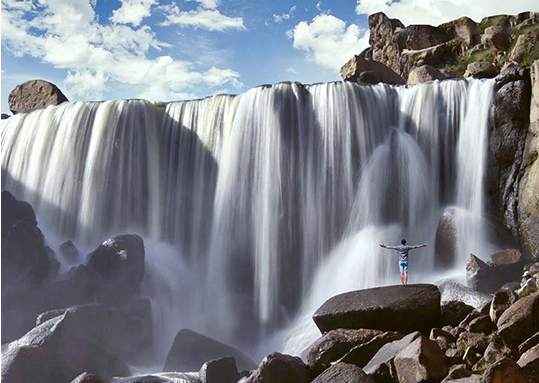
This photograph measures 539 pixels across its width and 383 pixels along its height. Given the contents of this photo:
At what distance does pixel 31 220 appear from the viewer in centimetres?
1930

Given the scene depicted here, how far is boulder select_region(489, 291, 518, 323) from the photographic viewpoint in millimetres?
10070

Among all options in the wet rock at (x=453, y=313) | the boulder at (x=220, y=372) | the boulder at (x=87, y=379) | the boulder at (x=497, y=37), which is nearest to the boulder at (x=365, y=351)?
the wet rock at (x=453, y=313)

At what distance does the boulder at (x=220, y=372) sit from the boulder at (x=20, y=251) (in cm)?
822

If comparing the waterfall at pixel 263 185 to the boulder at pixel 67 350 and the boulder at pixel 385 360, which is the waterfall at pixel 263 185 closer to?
the boulder at pixel 67 350

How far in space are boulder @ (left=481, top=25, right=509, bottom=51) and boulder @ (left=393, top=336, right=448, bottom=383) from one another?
3512cm

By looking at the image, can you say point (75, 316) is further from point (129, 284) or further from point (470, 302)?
→ point (470, 302)

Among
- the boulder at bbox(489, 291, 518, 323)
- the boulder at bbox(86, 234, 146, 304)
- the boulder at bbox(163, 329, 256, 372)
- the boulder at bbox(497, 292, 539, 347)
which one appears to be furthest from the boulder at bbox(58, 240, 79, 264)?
the boulder at bbox(497, 292, 539, 347)

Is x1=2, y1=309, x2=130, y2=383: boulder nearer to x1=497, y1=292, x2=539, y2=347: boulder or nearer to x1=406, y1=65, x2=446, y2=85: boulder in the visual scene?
x1=497, y1=292, x2=539, y2=347: boulder

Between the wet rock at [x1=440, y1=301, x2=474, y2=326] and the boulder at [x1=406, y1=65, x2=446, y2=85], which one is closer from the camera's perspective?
the wet rock at [x1=440, y1=301, x2=474, y2=326]

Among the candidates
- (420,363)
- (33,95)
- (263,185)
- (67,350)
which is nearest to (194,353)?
(67,350)

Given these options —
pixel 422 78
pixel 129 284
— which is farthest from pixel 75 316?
pixel 422 78

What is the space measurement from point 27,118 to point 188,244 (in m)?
10.0

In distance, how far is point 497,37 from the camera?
4000 centimetres

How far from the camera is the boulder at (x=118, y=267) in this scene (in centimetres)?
1842
